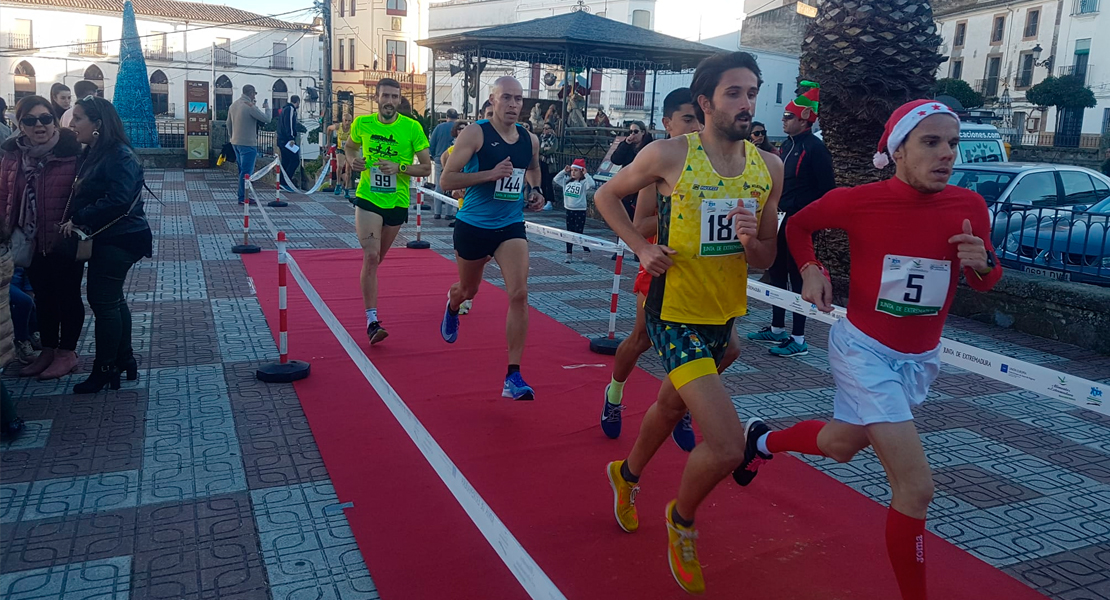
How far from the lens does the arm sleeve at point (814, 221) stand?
126 inches

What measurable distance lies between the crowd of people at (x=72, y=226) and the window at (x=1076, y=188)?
10.3 metres

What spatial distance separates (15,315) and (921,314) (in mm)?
6013

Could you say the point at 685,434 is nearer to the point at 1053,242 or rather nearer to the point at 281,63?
the point at 1053,242

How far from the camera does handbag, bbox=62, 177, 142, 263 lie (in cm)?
529

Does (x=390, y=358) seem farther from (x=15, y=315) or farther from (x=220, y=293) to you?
(x=220, y=293)

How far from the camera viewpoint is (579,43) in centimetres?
2086

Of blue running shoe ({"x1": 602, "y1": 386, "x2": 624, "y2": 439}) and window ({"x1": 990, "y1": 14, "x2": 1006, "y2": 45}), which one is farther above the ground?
window ({"x1": 990, "y1": 14, "x2": 1006, "y2": 45})

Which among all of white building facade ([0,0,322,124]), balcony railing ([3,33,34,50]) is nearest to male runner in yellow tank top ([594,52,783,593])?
white building facade ([0,0,322,124])

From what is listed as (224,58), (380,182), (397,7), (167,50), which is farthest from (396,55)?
(380,182)

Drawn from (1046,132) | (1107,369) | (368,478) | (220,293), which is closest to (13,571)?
(368,478)

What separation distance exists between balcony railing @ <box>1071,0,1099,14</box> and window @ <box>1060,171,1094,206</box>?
39.8 metres

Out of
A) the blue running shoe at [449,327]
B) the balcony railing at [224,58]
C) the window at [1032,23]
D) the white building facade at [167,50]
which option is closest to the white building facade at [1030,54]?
the window at [1032,23]

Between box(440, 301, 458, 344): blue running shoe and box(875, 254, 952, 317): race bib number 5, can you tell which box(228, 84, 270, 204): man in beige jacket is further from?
box(875, 254, 952, 317): race bib number 5

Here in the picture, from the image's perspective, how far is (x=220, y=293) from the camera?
348 inches
